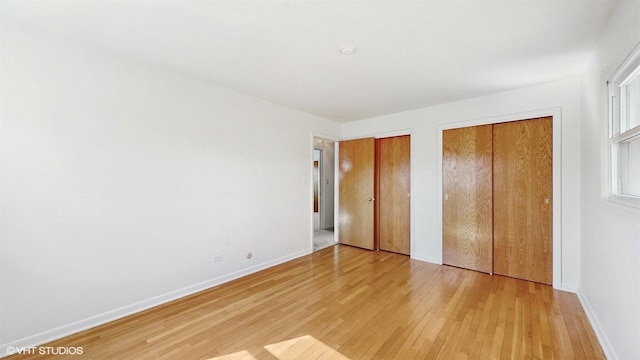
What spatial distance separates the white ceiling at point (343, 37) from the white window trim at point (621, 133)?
43 cm

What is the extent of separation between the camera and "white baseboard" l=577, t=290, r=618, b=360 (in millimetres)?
1755

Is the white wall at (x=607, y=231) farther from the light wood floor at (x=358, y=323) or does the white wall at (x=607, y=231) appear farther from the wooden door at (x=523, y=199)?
the wooden door at (x=523, y=199)

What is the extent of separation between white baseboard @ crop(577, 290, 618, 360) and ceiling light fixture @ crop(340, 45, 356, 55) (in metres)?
2.84

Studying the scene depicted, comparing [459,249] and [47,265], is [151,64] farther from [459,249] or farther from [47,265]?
[459,249]

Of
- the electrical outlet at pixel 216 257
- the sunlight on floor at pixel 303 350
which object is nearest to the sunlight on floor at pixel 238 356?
the sunlight on floor at pixel 303 350

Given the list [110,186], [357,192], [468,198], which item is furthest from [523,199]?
[110,186]

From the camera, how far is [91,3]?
168 cm

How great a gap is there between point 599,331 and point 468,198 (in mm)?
1827

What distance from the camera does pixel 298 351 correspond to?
189 cm

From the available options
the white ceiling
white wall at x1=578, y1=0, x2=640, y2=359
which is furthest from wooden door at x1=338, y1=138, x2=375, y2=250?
white wall at x1=578, y1=0, x2=640, y2=359

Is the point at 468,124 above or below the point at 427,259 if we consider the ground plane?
above

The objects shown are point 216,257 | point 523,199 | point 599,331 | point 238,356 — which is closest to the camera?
point 238,356

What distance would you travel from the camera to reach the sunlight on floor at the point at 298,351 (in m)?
1.83

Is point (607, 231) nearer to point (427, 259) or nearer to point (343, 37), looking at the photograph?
point (427, 259)
